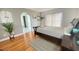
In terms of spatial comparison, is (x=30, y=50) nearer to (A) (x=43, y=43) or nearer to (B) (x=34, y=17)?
(A) (x=43, y=43)

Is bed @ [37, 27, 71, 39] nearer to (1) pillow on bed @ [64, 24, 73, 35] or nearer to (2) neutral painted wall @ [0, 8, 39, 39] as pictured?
(1) pillow on bed @ [64, 24, 73, 35]

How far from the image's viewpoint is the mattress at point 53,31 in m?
1.62

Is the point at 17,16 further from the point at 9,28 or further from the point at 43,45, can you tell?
the point at 43,45

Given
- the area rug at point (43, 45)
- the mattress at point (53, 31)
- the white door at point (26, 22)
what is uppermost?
the white door at point (26, 22)

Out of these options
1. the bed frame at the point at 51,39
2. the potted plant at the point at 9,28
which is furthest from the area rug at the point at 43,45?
the potted plant at the point at 9,28

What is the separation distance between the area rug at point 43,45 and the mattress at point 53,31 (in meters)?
0.13

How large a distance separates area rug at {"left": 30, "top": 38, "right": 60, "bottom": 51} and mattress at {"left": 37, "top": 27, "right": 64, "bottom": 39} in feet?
0.44

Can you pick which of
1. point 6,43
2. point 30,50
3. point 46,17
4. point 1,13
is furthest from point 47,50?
point 1,13

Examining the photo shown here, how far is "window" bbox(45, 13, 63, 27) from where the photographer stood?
1.60 metres

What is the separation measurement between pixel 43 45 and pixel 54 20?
421 mm

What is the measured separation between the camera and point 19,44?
65.6 inches

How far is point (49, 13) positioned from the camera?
5.28 feet

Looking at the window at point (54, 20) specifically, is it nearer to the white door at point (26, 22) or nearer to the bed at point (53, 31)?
the bed at point (53, 31)

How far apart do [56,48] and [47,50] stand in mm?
145
